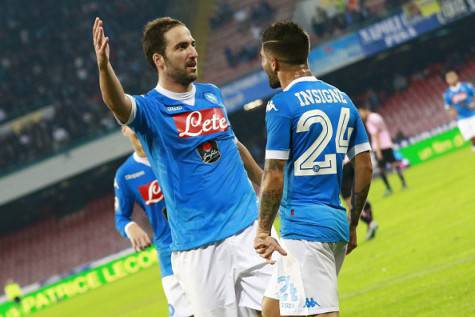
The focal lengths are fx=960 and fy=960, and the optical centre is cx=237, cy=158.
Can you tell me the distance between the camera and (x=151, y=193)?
8.57 m

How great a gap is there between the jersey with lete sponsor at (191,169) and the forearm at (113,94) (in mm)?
199

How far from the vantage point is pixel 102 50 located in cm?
534

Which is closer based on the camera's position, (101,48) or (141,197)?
(101,48)

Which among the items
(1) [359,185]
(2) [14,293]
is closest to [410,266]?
(1) [359,185]

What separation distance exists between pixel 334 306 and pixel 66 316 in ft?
55.9

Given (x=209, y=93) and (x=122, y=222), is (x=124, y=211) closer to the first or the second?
(x=122, y=222)

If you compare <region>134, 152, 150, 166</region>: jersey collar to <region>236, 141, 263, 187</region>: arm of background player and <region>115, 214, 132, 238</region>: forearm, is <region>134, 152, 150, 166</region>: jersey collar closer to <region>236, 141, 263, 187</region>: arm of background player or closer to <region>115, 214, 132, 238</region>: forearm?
<region>115, 214, 132, 238</region>: forearm

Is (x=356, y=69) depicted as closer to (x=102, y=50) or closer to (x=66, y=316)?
(x=66, y=316)

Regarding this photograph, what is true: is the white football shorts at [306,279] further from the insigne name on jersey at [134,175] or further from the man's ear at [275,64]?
the insigne name on jersey at [134,175]

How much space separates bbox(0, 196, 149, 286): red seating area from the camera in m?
38.2

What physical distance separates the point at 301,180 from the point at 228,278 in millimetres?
859

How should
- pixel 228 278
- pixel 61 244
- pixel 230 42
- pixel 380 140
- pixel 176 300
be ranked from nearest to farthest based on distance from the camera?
pixel 228 278, pixel 176 300, pixel 380 140, pixel 61 244, pixel 230 42

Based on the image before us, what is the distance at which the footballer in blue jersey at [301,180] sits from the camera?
5.39 meters

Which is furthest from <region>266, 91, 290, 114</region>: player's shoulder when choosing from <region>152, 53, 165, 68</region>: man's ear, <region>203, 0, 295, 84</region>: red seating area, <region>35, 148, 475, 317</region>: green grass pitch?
<region>203, 0, 295, 84</region>: red seating area
